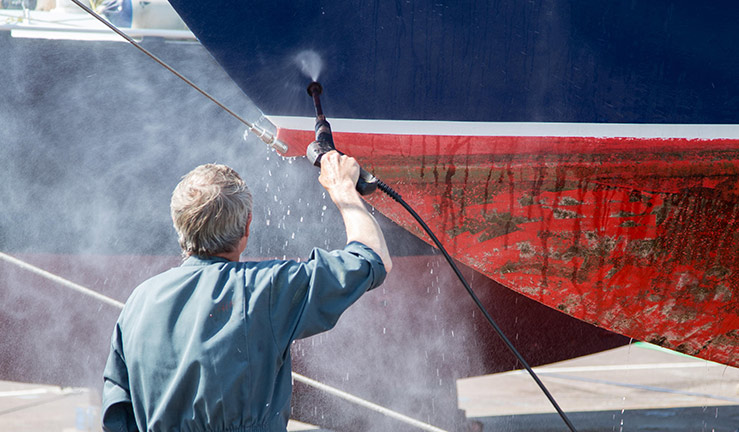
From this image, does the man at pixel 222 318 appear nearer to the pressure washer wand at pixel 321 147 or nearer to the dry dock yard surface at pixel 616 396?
the pressure washer wand at pixel 321 147

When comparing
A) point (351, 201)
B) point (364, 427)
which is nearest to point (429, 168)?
point (351, 201)

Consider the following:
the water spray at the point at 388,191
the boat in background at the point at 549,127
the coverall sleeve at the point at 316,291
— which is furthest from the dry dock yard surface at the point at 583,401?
the coverall sleeve at the point at 316,291

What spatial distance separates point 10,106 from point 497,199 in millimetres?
2145

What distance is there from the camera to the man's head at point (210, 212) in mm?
1048

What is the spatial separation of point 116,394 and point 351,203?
0.52 meters

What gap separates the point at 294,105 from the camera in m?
1.87

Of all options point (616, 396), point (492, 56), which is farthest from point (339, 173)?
point (616, 396)

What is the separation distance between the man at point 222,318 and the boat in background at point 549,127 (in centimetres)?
77

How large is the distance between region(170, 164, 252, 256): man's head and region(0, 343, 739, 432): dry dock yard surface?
225cm

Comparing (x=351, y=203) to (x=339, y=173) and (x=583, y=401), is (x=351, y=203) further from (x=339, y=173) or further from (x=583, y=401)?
(x=583, y=401)

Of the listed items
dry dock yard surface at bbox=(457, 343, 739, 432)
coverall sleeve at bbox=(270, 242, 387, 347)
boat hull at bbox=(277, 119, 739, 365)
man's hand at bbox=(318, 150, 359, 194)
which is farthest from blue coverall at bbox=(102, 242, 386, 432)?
dry dock yard surface at bbox=(457, 343, 739, 432)

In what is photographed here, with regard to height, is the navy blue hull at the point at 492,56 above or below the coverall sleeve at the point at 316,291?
above

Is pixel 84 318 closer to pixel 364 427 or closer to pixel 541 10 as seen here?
pixel 364 427

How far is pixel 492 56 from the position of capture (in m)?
1.71
